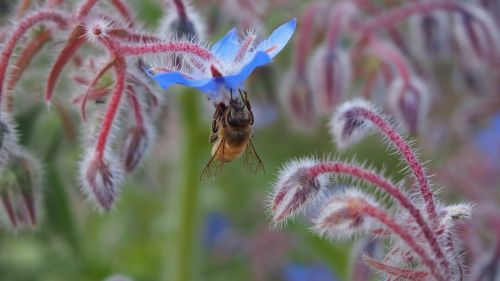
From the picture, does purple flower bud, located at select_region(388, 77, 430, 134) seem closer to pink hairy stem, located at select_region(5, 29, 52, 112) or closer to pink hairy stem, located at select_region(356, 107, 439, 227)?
pink hairy stem, located at select_region(356, 107, 439, 227)

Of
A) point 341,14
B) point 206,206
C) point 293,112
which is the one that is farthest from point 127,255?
point 341,14

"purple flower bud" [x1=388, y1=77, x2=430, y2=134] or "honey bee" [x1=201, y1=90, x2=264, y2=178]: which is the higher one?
"purple flower bud" [x1=388, y1=77, x2=430, y2=134]

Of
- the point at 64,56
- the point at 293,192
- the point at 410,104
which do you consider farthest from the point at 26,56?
the point at 410,104

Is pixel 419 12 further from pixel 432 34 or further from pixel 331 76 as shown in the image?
pixel 331 76

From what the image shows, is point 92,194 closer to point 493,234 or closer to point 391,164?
point 493,234

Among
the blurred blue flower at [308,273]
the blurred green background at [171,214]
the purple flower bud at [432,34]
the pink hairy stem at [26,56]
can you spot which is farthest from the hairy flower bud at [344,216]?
the blurred blue flower at [308,273]

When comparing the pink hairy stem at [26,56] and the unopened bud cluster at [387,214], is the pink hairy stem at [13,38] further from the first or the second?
the unopened bud cluster at [387,214]

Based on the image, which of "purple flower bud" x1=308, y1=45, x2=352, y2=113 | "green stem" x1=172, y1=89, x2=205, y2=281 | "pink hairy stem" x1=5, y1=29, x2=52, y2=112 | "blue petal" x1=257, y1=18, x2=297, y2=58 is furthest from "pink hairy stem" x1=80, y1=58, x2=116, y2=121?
"green stem" x1=172, y1=89, x2=205, y2=281
